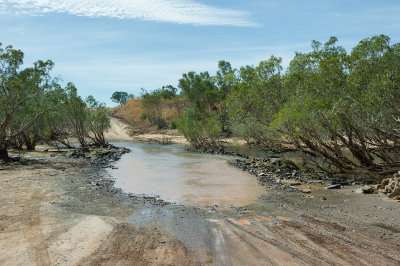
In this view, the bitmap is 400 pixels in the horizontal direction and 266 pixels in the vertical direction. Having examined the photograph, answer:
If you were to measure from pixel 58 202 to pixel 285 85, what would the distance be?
59.1ft

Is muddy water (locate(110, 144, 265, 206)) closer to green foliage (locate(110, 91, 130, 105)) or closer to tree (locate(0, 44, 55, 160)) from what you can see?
tree (locate(0, 44, 55, 160))

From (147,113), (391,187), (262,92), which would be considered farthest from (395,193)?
(147,113)

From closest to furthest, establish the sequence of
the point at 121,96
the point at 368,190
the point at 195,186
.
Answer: the point at 368,190
the point at 195,186
the point at 121,96

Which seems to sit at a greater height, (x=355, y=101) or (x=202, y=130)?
(x=355, y=101)

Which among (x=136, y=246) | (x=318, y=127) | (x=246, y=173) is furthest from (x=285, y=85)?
(x=136, y=246)

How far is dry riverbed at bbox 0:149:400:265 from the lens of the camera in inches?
243

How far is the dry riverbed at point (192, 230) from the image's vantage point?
617 cm

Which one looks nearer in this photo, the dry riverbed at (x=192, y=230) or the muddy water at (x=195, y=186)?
the dry riverbed at (x=192, y=230)

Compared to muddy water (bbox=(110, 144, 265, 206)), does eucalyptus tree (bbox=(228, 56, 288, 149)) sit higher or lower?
higher

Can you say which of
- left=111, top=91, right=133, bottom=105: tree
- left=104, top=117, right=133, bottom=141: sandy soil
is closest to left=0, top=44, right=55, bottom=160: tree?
left=104, top=117, right=133, bottom=141: sandy soil

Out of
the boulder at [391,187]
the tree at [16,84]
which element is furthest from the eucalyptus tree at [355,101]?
the tree at [16,84]

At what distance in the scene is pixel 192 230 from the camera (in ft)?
27.0

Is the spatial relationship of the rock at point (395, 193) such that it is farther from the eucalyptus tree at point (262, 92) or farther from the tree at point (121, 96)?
the tree at point (121, 96)

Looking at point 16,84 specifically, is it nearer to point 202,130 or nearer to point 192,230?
point 192,230
